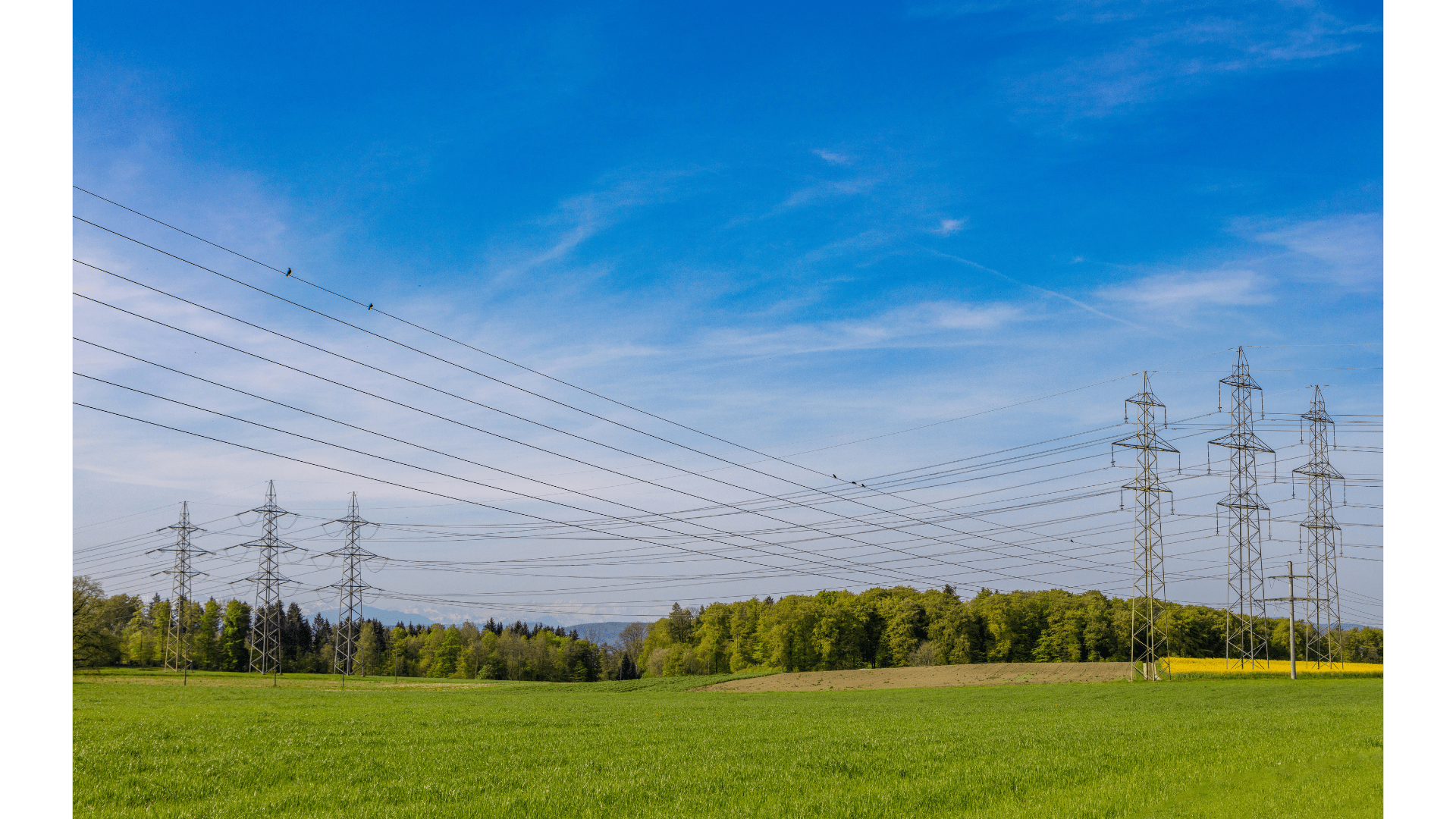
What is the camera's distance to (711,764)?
1819cm

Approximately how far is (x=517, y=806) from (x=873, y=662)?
12033 cm

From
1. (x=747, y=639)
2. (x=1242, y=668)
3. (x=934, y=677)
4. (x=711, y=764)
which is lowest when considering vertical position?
(x=747, y=639)

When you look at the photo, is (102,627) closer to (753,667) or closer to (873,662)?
(753,667)

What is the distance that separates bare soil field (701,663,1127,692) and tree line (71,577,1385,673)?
27462mm

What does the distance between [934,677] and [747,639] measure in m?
60.9

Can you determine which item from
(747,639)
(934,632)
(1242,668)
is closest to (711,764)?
(1242,668)

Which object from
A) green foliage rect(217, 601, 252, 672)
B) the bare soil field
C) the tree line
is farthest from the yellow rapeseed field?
green foliage rect(217, 601, 252, 672)

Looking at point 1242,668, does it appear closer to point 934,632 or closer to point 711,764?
point 934,632

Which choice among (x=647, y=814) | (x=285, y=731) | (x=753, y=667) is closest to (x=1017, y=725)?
(x=647, y=814)

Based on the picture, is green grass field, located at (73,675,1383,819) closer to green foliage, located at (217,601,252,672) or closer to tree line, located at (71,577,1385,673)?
tree line, located at (71,577,1385,673)

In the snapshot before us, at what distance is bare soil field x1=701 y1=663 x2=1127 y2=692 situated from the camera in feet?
239

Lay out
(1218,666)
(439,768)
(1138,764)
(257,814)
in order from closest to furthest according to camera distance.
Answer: (257,814) → (439,768) → (1138,764) → (1218,666)

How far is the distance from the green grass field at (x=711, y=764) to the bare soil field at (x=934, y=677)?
136 feet

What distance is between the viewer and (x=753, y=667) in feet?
450
